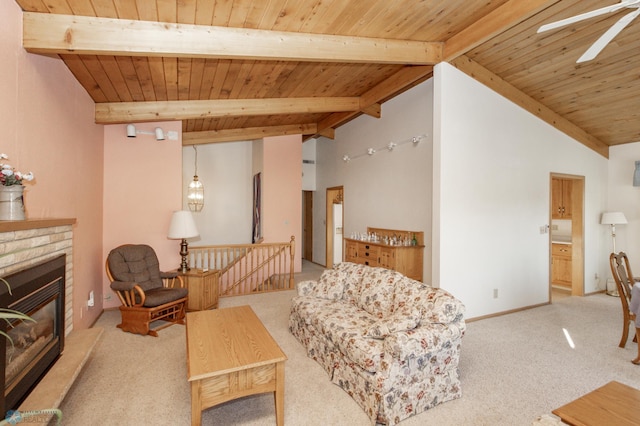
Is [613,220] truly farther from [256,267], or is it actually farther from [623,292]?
[256,267]

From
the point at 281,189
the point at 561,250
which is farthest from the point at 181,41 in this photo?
the point at 561,250

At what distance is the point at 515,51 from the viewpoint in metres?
3.99

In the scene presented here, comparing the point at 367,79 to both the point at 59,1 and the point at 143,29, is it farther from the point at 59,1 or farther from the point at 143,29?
the point at 59,1

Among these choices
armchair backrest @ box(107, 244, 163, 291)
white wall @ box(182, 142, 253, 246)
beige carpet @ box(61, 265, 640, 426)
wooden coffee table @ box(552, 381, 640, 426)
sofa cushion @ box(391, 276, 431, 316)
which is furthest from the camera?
white wall @ box(182, 142, 253, 246)

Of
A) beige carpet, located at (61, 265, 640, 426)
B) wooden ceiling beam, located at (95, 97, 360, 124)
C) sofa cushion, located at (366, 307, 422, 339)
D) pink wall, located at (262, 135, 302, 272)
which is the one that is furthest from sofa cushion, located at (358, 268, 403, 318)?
pink wall, located at (262, 135, 302, 272)

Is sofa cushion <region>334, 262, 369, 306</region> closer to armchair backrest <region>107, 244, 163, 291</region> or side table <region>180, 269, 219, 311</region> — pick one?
side table <region>180, 269, 219, 311</region>

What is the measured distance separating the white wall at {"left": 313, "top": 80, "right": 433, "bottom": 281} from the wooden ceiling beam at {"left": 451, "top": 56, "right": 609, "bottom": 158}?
2.41ft

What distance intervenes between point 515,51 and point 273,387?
4.46 m

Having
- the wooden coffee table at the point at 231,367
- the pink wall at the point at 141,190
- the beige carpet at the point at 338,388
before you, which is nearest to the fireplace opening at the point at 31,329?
the beige carpet at the point at 338,388

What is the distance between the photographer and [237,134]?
6781mm

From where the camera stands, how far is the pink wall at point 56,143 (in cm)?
230

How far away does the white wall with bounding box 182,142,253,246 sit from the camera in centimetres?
775

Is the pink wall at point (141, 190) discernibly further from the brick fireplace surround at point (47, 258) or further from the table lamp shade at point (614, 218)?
the table lamp shade at point (614, 218)

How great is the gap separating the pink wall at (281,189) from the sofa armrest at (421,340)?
504 cm
